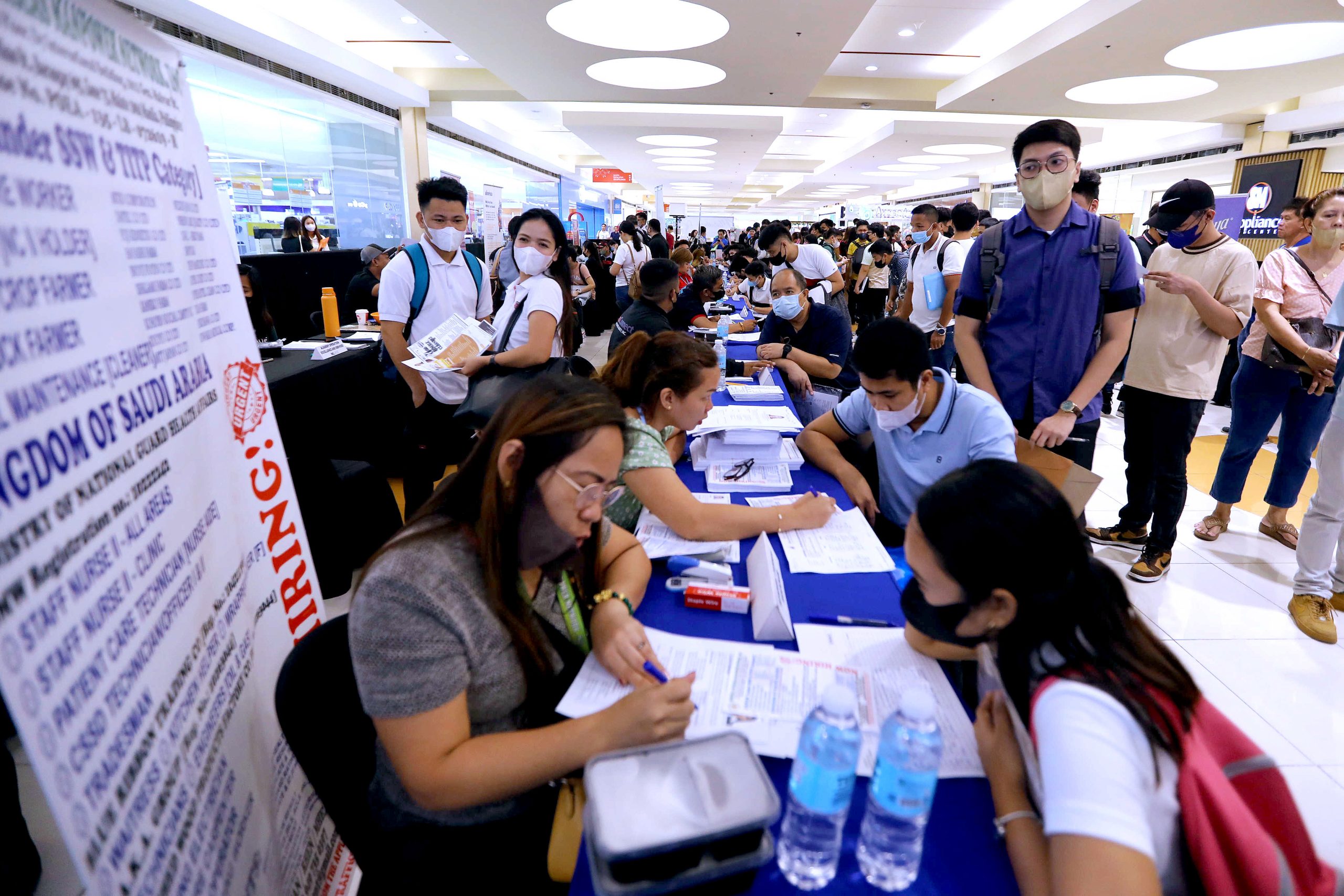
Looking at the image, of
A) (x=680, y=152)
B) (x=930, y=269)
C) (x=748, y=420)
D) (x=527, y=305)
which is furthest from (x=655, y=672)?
(x=680, y=152)

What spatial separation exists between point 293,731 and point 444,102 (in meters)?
10.5

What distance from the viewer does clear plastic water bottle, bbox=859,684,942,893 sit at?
0.78 meters

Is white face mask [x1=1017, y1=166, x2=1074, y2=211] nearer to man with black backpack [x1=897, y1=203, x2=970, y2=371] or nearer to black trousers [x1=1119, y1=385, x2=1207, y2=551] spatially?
black trousers [x1=1119, y1=385, x2=1207, y2=551]

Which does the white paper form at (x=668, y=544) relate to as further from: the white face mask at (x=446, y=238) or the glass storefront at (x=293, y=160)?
the glass storefront at (x=293, y=160)

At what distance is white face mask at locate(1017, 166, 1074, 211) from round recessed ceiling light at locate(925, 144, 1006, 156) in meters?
11.4

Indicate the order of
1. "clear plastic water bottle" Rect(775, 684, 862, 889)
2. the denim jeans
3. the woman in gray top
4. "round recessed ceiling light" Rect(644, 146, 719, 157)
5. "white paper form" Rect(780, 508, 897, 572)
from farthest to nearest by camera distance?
"round recessed ceiling light" Rect(644, 146, 719, 157) < the denim jeans < "white paper form" Rect(780, 508, 897, 572) < the woman in gray top < "clear plastic water bottle" Rect(775, 684, 862, 889)

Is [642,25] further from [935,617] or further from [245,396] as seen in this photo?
[935,617]

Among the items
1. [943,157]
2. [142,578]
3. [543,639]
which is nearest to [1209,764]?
[543,639]

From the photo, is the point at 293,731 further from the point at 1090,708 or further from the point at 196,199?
the point at 1090,708

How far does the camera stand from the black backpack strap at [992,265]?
2.35 m

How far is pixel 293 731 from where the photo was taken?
92 centimetres

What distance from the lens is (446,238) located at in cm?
301

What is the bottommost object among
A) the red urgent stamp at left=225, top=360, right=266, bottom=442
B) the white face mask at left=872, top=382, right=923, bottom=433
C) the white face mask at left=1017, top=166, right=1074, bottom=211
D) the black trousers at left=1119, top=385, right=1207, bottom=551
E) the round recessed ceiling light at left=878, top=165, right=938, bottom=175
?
the black trousers at left=1119, top=385, right=1207, bottom=551

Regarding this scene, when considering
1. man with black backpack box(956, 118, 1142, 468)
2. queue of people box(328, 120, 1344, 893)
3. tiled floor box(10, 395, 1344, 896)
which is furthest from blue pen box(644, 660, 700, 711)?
man with black backpack box(956, 118, 1142, 468)
